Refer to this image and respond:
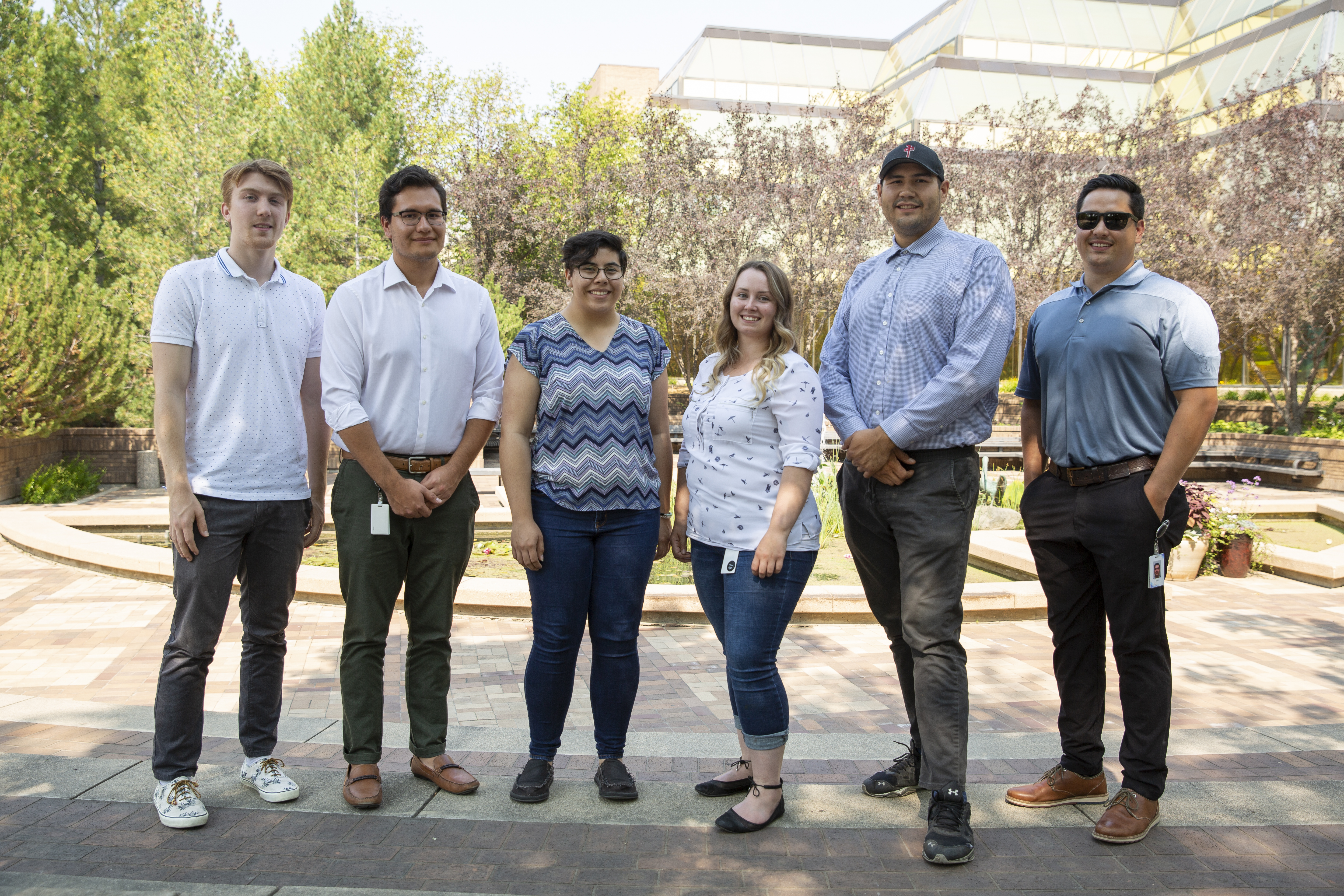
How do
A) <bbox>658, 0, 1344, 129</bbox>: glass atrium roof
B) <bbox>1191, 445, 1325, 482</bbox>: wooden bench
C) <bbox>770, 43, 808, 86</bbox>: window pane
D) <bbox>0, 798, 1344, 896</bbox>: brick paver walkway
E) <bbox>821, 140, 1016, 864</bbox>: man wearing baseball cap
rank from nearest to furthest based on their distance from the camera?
<bbox>0, 798, 1344, 896</bbox>: brick paver walkway → <bbox>821, 140, 1016, 864</bbox>: man wearing baseball cap → <bbox>1191, 445, 1325, 482</bbox>: wooden bench → <bbox>658, 0, 1344, 129</bbox>: glass atrium roof → <bbox>770, 43, 808, 86</bbox>: window pane

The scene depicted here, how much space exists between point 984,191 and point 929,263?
19239 mm

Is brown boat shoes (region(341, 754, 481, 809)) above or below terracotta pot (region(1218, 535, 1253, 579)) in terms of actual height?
below

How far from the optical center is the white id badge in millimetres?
3287

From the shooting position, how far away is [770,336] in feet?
10.8

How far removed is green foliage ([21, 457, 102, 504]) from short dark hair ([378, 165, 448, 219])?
11.2 metres

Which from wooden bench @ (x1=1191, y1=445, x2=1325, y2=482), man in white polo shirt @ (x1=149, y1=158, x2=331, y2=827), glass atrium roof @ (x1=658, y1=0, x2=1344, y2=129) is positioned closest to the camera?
man in white polo shirt @ (x1=149, y1=158, x2=331, y2=827)

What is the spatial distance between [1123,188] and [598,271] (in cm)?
184

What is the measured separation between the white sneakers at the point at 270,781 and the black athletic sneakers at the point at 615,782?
108cm

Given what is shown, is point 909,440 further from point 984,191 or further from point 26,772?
point 984,191

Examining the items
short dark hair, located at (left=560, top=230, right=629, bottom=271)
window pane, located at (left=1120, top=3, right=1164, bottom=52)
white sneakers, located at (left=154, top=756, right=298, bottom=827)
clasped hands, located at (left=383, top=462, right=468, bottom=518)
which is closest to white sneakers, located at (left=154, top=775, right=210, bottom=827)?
white sneakers, located at (left=154, top=756, right=298, bottom=827)

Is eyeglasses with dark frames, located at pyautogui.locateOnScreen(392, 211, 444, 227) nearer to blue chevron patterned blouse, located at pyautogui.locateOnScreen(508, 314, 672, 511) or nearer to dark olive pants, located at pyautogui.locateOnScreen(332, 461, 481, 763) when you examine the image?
blue chevron patterned blouse, located at pyautogui.locateOnScreen(508, 314, 672, 511)

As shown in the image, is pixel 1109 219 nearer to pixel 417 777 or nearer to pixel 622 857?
pixel 622 857

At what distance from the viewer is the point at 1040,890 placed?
280 centimetres

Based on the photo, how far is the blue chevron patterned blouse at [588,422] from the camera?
3.27 m
